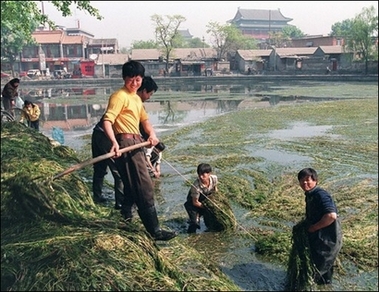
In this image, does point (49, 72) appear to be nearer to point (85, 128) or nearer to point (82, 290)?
point (85, 128)

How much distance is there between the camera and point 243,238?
17.4 ft

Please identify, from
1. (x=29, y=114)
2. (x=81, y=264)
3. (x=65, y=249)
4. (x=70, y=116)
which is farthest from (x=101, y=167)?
(x=70, y=116)

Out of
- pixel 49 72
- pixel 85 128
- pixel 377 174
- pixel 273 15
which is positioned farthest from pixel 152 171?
pixel 273 15

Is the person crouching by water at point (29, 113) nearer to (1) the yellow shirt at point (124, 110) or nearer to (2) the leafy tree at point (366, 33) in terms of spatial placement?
(1) the yellow shirt at point (124, 110)

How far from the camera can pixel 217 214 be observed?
213 inches

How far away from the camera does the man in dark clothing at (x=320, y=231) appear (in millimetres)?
3861

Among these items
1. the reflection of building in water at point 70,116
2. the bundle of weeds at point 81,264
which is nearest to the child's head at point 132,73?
the bundle of weeds at point 81,264

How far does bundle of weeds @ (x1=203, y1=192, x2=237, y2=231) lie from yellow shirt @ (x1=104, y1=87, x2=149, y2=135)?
1630 mm

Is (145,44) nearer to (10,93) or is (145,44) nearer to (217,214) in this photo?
(10,93)

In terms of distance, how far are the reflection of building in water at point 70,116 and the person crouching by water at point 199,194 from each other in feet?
39.7

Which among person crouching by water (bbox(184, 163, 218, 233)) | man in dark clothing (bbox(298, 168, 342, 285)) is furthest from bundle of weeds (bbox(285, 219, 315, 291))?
person crouching by water (bbox(184, 163, 218, 233))

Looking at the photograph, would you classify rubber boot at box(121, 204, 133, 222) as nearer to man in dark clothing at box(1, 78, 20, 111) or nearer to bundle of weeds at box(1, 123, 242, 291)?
bundle of weeds at box(1, 123, 242, 291)

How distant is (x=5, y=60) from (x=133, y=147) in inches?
2480

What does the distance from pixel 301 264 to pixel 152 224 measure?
1.60 metres
